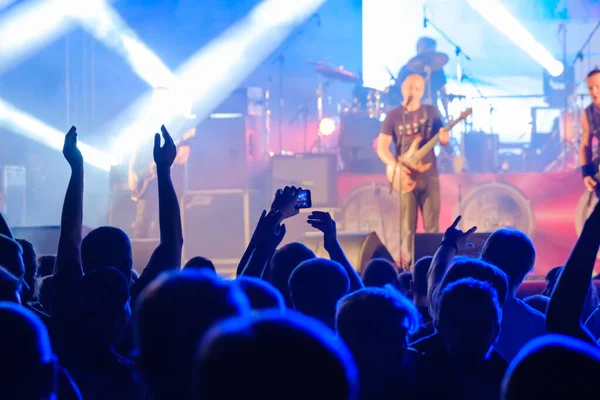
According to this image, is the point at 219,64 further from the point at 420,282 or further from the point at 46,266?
the point at 420,282

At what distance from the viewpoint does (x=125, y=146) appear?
44.2 ft

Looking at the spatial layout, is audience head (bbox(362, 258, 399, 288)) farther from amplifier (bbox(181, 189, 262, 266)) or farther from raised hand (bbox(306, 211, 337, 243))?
amplifier (bbox(181, 189, 262, 266))

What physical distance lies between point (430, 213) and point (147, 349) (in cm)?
608

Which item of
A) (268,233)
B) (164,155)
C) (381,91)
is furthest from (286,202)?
(381,91)

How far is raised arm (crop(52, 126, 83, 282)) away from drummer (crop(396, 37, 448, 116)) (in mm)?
8725

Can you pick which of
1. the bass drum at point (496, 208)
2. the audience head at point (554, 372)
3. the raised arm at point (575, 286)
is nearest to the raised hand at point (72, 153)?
the raised arm at point (575, 286)

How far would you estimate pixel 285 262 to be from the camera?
3.29 meters

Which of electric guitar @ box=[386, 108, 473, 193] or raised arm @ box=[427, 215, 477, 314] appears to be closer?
raised arm @ box=[427, 215, 477, 314]

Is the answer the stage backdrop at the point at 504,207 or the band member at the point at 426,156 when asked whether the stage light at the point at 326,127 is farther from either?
the band member at the point at 426,156

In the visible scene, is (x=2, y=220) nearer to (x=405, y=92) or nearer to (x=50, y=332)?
(x=50, y=332)

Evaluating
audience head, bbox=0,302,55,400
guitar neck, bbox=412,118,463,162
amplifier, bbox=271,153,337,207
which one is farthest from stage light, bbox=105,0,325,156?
audience head, bbox=0,302,55,400

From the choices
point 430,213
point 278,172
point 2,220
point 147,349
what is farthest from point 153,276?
point 278,172

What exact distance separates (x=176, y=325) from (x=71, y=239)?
5.41 ft

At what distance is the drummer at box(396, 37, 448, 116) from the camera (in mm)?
11125
